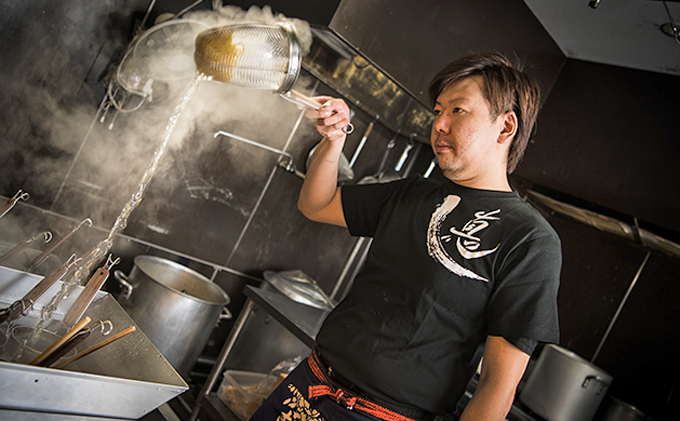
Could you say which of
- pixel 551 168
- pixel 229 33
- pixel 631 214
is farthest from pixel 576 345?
pixel 229 33

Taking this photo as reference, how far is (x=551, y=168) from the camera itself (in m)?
2.74

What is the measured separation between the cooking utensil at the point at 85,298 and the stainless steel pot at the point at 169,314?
2.71ft

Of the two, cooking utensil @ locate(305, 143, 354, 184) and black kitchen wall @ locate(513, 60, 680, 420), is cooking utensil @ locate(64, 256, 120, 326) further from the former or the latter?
black kitchen wall @ locate(513, 60, 680, 420)

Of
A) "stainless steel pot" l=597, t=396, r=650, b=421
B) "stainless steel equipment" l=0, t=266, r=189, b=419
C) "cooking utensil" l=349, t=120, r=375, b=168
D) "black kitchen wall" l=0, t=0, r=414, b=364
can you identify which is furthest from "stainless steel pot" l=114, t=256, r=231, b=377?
"stainless steel pot" l=597, t=396, r=650, b=421

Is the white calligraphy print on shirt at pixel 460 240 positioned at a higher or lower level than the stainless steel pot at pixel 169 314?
higher

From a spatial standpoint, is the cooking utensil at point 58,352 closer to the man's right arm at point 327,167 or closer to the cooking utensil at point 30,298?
the cooking utensil at point 30,298

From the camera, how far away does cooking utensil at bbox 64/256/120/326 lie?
117cm

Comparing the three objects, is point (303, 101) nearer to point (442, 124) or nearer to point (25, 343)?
point (442, 124)

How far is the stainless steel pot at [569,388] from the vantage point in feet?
6.72

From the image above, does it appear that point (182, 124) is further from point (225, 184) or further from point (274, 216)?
point (274, 216)

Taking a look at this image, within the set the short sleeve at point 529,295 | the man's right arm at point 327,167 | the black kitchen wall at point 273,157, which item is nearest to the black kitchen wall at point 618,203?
the black kitchen wall at point 273,157

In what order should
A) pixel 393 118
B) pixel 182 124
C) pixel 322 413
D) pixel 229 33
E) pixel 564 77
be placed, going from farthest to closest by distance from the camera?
pixel 393 118 < pixel 564 77 < pixel 182 124 < pixel 229 33 < pixel 322 413

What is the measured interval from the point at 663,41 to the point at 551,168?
797 millimetres

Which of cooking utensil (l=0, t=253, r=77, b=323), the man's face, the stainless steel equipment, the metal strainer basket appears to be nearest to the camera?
the stainless steel equipment
